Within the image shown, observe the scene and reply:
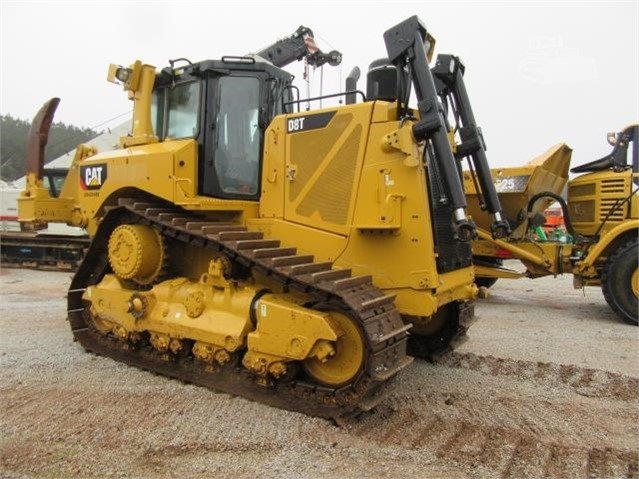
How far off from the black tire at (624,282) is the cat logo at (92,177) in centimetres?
682

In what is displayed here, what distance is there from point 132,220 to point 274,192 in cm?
150

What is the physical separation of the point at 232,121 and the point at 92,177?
1.82m

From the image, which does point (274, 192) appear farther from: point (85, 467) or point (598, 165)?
point (598, 165)

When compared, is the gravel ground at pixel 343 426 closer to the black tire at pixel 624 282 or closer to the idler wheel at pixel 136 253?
the idler wheel at pixel 136 253

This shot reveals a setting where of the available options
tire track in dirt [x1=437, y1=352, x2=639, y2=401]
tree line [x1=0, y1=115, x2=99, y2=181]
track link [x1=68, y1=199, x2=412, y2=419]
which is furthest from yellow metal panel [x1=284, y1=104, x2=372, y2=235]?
tree line [x1=0, y1=115, x2=99, y2=181]

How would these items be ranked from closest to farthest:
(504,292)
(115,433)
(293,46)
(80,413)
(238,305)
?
(115,433)
(80,413)
(238,305)
(293,46)
(504,292)

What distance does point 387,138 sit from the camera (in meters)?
3.99

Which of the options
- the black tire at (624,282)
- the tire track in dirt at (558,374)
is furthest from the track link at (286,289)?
the black tire at (624,282)

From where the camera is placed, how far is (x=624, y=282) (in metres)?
7.45

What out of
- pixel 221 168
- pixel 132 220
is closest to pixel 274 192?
pixel 221 168

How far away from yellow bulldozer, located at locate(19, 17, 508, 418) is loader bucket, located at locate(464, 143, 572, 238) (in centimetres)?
384

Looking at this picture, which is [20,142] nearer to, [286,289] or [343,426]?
[286,289]

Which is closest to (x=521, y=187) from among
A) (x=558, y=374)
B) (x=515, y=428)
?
(x=558, y=374)

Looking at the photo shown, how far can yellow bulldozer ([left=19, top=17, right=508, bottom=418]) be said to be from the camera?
12.8 ft
